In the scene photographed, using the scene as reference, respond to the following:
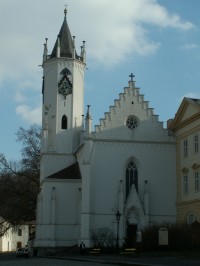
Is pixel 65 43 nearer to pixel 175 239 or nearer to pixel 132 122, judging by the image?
pixel 132 122

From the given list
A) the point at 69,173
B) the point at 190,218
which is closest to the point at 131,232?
the point at 190,218

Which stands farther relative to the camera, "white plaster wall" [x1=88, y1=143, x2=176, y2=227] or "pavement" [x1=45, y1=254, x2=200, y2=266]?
"white plaster wall" [x1=88, y1=143, x2=176, y2=227]

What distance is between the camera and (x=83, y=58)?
68.8 meters

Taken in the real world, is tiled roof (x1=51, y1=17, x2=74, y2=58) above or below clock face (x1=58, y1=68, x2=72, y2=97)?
above

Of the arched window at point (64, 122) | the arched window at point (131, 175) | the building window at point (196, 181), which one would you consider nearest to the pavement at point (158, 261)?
the building window at point (196, 181)

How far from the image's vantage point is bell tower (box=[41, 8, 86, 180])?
6531 cm

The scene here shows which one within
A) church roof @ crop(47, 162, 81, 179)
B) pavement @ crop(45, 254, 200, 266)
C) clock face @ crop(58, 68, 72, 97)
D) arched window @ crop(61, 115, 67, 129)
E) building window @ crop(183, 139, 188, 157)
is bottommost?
pavement @ crop(45, 254, 200, 266)

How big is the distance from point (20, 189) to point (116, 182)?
19.1 metres

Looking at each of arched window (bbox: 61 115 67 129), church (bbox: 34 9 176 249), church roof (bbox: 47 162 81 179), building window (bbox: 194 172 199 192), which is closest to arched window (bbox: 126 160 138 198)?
church (bbox: 34 9 176 249)

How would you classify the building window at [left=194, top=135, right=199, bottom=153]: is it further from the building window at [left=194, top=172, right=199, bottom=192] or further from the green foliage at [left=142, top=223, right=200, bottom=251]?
the green foliage at [left=142, top=223, right=200, bottom=251]

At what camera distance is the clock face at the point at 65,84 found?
66500 millimetres

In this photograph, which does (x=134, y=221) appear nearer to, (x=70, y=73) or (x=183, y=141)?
(x=183, y=141)

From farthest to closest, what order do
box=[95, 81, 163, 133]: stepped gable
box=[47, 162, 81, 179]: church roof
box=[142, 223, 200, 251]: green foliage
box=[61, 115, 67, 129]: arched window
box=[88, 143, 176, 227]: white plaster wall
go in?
1. box=[61, 115, 67, 129]: arched window
2. box=[47, 162, 81, 179]: church roof
3. box=[95, 81, 163, 133]: stepped gable
4. box=[88, 143, 176, 227]: white plaster wall
5. box=[142, 223, 200, 251]: green foliage

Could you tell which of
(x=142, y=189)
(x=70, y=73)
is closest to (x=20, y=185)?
(x=70, y=73)
